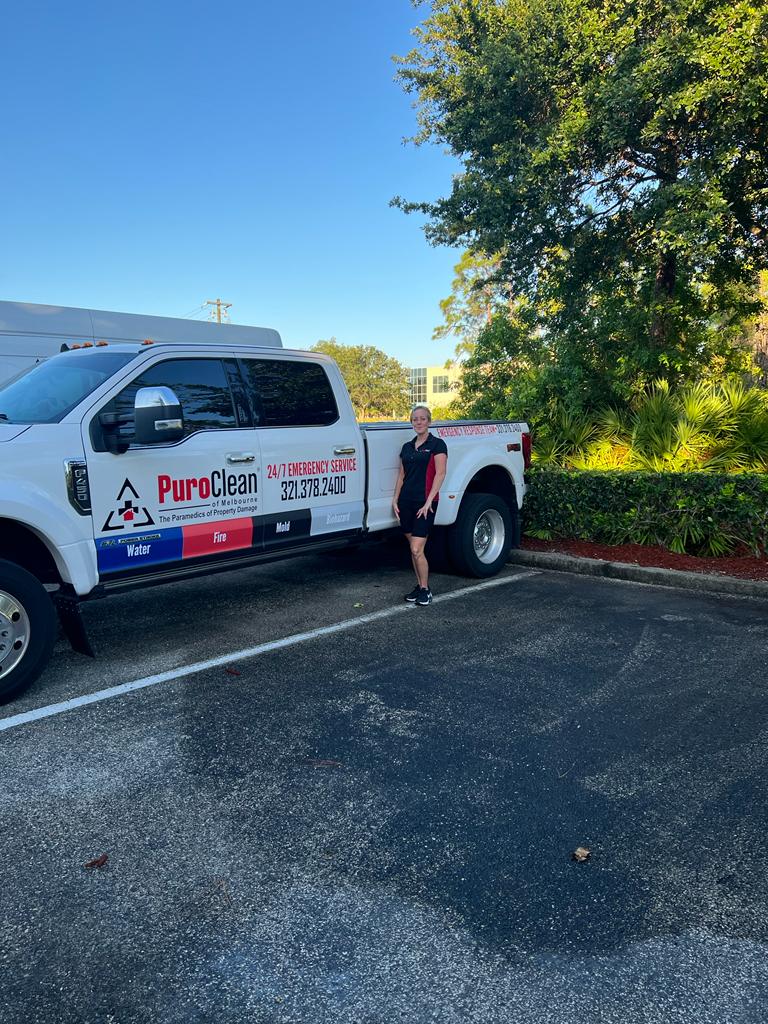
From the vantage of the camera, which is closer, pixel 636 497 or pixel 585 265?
pixel 636 497

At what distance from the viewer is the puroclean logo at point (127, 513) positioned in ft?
15.3

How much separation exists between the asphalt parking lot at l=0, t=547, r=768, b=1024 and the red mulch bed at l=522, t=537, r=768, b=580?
6.08 ft

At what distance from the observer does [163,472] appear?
192 inches

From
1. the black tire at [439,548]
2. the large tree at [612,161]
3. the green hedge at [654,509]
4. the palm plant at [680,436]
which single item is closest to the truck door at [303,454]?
the black tire at [439,548]

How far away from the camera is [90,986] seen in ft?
7.27

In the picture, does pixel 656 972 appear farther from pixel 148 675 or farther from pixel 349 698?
pixel 148 675

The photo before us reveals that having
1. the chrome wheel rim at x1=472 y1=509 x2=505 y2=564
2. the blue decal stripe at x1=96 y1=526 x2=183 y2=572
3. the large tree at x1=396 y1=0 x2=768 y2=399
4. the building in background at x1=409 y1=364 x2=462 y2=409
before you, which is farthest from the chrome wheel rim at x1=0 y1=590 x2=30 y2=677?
the building in background at x1=409 y1=364 x2=462 y2=409

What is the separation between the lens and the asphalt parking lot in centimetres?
221

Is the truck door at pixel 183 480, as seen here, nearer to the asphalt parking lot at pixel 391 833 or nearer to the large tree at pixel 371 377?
the asphalt parking lot at pixel 391 833

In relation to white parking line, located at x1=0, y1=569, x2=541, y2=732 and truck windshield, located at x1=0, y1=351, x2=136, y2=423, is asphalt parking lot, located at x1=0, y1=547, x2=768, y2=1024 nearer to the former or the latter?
white parking line, located at x1=0, y1=569, x2=541, y2=732

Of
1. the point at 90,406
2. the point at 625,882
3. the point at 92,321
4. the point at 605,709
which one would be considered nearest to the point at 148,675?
the point at 90,406

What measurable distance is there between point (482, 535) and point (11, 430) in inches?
189

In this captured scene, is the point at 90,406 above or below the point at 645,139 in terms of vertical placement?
below

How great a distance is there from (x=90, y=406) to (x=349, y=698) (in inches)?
97.9
